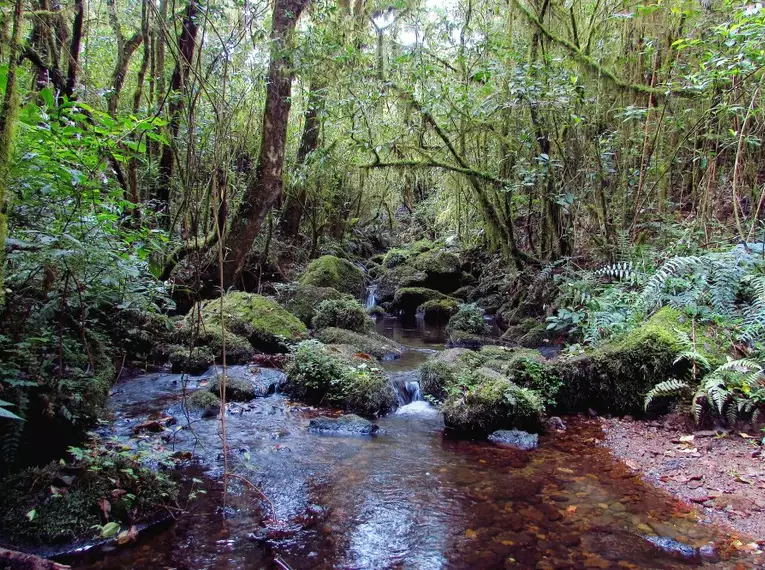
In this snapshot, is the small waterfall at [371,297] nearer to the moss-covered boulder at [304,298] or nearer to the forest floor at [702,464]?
the moss-covered boulder at [304,298]

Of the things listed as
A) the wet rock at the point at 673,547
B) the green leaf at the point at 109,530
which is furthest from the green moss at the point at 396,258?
the green leaf at the point at 109,530

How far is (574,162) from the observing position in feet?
30.8

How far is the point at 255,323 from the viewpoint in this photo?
28.3 feet

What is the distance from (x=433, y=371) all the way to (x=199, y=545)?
13.5 feet

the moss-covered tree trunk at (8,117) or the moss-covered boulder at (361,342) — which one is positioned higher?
the moss-covered tree trunk at (8,117)

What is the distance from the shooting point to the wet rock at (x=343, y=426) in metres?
5.39

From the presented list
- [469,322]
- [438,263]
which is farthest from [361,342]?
[438,263]

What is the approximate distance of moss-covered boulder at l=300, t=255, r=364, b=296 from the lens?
1273cm

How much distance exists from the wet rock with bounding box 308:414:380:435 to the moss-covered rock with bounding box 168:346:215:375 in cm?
231

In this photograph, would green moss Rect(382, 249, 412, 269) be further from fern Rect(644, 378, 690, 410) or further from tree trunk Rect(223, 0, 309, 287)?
fern Rect(644, 378, 690, 410)

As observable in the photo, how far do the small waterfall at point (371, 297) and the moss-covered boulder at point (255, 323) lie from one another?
596 centimetres

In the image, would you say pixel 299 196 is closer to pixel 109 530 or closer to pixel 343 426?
pixel 343 426

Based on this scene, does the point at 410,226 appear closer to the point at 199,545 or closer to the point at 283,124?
the point at 283,124

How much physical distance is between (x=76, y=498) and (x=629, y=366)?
5.65 metres
